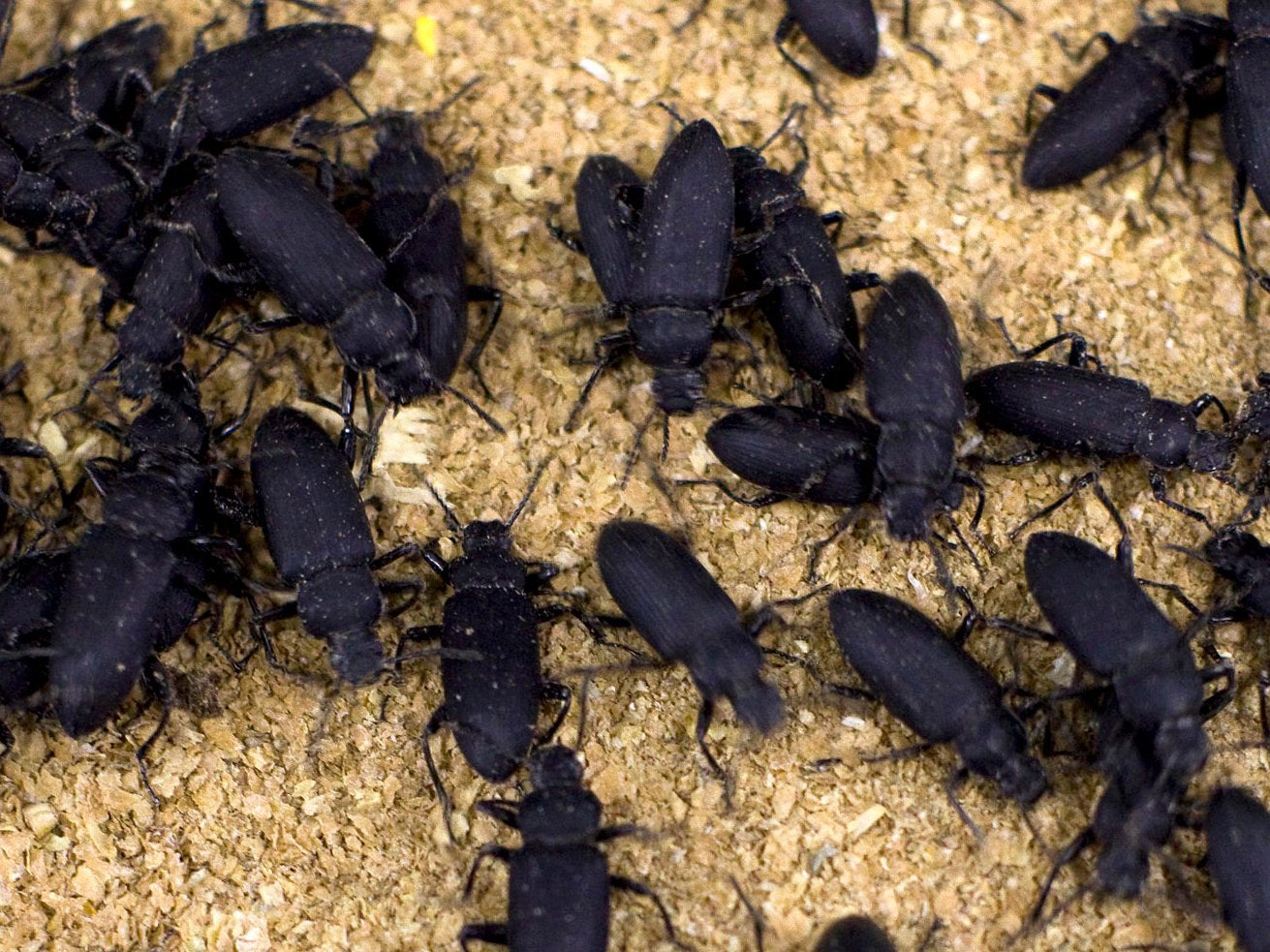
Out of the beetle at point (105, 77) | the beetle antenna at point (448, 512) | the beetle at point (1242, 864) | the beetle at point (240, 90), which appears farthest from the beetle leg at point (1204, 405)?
the beetle at point (105, 77)

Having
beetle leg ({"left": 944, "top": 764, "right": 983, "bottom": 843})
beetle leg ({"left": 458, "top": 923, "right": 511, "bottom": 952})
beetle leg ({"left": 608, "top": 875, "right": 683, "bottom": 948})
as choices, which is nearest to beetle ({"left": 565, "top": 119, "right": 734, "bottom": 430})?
beetle leg ({"left": 944, "top": 764, "right": 983, "bottom": 843})

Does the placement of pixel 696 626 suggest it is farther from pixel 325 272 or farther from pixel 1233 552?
pixel 1233 552

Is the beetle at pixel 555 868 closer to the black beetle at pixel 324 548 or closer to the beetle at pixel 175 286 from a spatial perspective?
the black beetle at pixel 324 548

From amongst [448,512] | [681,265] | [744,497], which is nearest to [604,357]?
[681,265]

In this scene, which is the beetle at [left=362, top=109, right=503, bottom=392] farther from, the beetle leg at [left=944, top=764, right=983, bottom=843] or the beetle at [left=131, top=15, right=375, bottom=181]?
the beetle leg at [left=944, top=764, right=983, bottom=843]

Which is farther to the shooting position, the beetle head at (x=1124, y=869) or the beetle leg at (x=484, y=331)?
the beetle leg at (x=484, y=331)

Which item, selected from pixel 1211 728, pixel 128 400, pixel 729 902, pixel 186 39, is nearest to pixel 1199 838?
pixel 1211 728

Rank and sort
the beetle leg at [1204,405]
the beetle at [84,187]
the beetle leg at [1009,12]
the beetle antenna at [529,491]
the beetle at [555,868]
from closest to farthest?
the beetle at [555,868], the beetle antenna at [529,491], the beetle leg at [1204,405], the beetle at [84,187], the beetle leg at [1009,12]
